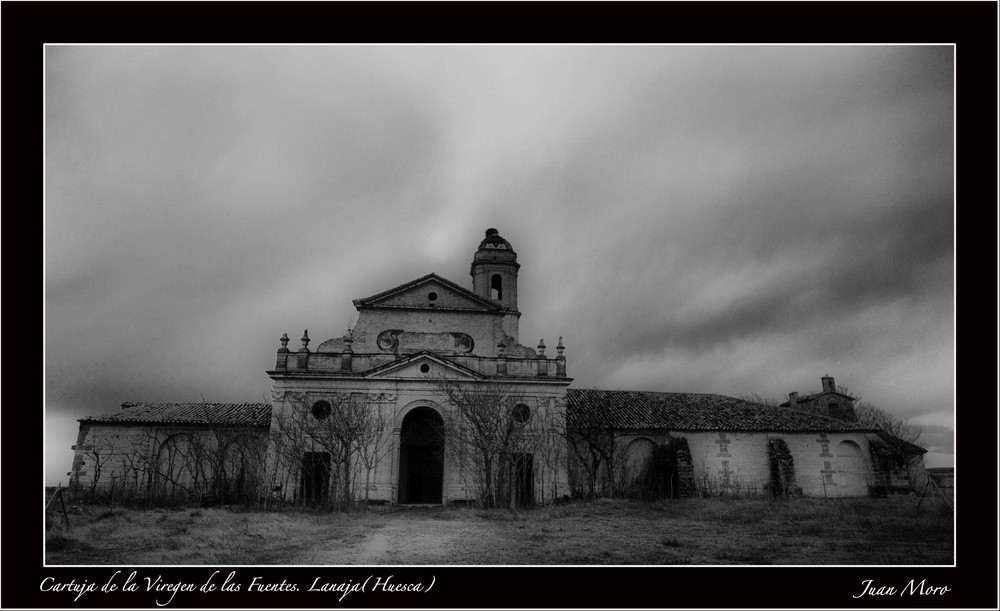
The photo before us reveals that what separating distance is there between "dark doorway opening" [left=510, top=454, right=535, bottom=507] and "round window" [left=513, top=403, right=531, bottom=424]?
1.57 meters

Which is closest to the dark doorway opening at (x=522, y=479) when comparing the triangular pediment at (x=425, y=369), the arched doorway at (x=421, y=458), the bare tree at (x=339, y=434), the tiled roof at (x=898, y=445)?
the arched doorway at (x=421, y=458)

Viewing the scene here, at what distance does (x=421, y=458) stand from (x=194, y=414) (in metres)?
11.1

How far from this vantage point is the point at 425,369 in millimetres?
25031

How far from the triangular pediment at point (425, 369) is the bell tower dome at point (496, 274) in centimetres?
722

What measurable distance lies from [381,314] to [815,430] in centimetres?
2201

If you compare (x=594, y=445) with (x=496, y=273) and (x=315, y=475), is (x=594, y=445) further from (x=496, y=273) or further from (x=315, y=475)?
(x=315, y=475)

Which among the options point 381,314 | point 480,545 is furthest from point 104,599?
point 381,314

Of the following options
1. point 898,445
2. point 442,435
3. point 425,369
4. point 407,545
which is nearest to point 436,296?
point 425,369

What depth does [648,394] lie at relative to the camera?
105 ft

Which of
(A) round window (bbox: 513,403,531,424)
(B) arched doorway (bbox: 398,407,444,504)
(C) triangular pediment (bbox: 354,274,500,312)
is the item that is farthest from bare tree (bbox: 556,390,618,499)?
(C) triangular pediment (bbox: 354,274,500,312)

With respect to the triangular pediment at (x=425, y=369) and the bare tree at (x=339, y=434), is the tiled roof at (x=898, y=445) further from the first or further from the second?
the bare tree at (x=339, y=434)
